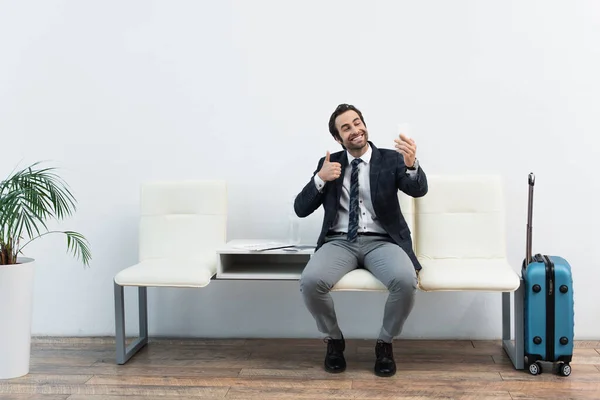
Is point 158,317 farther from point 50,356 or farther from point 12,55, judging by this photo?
point 12,55

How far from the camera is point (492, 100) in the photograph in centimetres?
353

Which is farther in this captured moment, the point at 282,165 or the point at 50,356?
the point at 282,165

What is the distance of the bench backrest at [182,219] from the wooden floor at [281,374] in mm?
559

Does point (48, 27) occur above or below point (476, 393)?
above

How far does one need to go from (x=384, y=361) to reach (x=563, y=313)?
2.78 feet

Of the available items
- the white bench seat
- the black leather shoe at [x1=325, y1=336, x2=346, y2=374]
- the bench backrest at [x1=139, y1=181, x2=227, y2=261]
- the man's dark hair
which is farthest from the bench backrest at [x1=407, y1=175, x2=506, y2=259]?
the bench backrest at [x1=139, y1=181, x2=227, y2=261]

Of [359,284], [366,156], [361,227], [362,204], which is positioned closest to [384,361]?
[359,284]

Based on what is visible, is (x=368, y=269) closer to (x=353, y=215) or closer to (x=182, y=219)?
Answer: (x=353, y=215)

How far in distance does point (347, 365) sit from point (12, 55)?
8.53 feet

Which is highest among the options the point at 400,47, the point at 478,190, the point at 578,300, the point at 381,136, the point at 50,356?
the point at 400,47

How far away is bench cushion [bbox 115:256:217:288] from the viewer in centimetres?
301

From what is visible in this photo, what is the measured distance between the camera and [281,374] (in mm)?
3031

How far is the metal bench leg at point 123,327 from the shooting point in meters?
3.21

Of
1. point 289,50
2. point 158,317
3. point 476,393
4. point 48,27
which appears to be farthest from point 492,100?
point 48,27
